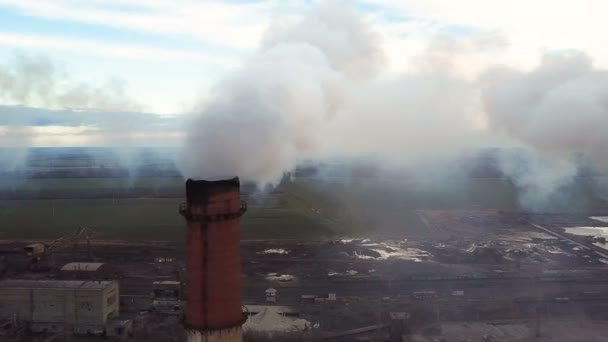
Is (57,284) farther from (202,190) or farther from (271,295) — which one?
(202,190)

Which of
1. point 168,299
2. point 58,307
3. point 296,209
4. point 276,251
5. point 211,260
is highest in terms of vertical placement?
point 211,260

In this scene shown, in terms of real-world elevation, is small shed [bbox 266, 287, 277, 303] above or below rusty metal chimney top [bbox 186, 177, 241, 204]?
below

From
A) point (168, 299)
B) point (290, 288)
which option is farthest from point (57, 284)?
point (290, 288)

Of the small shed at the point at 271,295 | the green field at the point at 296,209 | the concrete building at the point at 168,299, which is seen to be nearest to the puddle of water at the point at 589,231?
the green field at the point at 296,209

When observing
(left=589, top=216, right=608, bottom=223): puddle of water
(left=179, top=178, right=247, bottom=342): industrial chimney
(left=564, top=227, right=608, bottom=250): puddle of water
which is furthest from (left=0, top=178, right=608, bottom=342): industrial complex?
(left=589, top=216, right=608, bottom=223): puddle of water

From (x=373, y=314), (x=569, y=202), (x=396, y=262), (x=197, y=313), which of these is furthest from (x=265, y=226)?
(x=569, y=202)

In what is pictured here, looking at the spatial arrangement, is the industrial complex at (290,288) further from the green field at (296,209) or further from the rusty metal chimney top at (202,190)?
the green field at (296,209)

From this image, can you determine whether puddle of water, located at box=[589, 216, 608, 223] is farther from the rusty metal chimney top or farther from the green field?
the rusty metal chimney top

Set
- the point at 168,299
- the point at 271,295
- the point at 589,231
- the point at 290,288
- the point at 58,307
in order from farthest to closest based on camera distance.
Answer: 1. the point at 589,231
2. the point at 290,288
3. the point at 271,295
4. the point at 168,299
5. the point at 58,307
